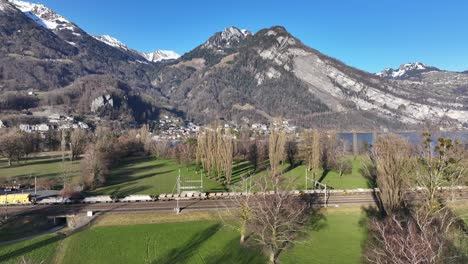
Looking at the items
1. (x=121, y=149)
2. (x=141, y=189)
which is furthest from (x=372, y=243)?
(x=121, y=149)

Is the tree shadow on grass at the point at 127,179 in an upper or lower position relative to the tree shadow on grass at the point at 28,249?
upper

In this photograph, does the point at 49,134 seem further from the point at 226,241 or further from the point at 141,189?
the point at 226,241

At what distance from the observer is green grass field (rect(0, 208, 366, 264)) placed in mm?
36156

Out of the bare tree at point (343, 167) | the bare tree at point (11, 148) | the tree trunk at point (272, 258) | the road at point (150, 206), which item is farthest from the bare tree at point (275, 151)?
the bare tree at point (11, 148)

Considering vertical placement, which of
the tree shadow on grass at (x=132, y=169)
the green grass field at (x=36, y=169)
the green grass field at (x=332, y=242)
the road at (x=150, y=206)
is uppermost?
the green grass field at (x=36, y=169)

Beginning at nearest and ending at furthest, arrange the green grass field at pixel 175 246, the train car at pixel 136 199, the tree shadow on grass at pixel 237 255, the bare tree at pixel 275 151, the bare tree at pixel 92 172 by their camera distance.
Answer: the tree shadow on grass at pixel 237 255, the green grass field at pixel 175 246, the train car at pixel 136 199, the bare tree at pixel 92 172, the bare tree at pixel 275 151

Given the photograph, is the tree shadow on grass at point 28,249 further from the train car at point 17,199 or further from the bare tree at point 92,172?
the bare tree at point 92,172

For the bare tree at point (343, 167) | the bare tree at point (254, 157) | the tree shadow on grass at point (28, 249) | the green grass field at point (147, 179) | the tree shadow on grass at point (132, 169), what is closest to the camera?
the tree shadow on grass at point (28, 249)

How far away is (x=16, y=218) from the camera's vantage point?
1850 inches

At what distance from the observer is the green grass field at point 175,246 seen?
36.2 metres

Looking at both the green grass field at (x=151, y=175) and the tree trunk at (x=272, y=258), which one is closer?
the tree trunk at (x=272, y=258)

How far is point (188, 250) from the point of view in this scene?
3841 centimetres

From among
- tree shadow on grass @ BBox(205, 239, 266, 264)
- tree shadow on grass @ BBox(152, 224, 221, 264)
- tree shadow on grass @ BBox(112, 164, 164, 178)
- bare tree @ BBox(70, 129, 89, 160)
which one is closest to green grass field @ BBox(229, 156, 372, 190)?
tree shadow on grass @ BBox(152, 224, 221, 264)

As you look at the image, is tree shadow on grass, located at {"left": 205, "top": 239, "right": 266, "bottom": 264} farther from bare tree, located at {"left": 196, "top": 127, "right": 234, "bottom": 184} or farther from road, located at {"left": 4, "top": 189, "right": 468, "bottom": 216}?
bare tree, located at {"left": 196, "top": 127, "right": 234, "bottom": 184}
